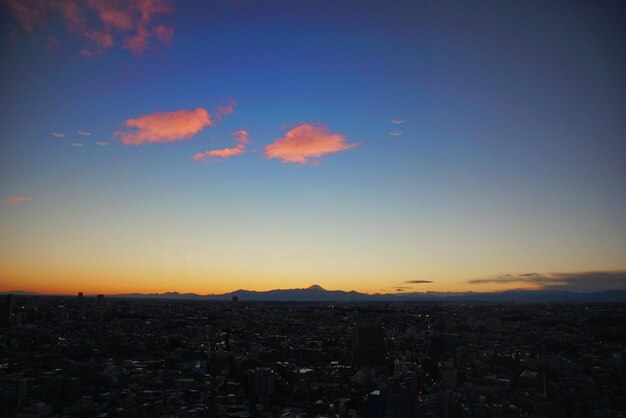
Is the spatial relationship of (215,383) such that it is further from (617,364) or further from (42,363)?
(617,364)

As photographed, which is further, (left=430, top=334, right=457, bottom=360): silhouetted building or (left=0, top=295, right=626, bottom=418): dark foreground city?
(left=430, top=334, right=457, bottom=360): silhouetted building

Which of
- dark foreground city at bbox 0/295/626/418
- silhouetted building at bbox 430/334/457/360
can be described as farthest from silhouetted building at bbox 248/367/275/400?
silhouetted building at bbox 430/334/457/360

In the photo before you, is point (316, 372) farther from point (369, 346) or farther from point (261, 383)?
point (369, 346)

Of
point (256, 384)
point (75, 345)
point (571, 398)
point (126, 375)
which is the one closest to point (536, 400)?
point (571, 398)

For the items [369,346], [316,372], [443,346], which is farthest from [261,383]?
[443,346]

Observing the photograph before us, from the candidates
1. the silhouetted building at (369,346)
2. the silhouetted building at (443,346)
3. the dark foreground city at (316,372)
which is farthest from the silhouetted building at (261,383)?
the silhouetted building at (443,346)

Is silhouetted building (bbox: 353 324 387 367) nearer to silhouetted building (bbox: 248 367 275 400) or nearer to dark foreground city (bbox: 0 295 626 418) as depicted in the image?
dark foreground city (bbox: 0 295 626 418)
